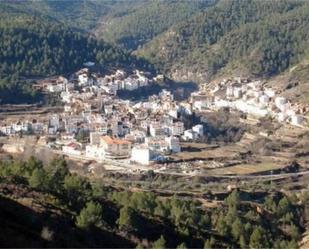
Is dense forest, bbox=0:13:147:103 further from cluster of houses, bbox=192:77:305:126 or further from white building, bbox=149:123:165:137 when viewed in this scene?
white building, bbox=149:123:165:137

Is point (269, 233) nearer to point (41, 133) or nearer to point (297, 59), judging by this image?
point (41, 133)

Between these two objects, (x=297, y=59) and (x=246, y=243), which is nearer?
(x=246, y=243)

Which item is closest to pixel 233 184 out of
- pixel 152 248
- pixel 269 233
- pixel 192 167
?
pixel 192 167

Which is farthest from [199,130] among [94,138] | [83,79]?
[83,79]

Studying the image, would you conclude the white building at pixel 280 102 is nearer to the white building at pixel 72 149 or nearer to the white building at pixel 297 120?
the white building at pixel 297 120

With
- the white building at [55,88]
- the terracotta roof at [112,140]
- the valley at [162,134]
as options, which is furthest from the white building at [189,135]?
the white building at [55,88]

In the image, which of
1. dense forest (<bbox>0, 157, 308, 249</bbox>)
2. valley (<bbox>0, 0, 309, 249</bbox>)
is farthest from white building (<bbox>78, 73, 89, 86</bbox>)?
dense forest (<bbox>0, 157, 308, 249</bbox>)

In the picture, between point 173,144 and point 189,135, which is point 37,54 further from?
point 173,144
